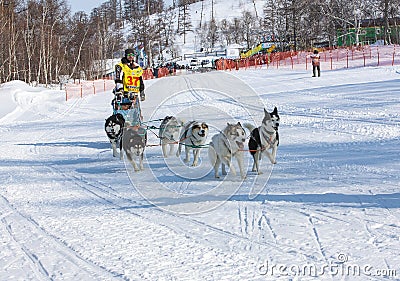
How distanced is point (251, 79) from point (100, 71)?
24808mm

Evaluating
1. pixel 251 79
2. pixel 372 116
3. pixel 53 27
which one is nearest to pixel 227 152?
pixel 372 116

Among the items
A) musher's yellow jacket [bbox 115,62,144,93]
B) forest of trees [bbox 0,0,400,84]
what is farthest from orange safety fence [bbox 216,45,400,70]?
musher's yellow jacket [bbox 115,62,144,93]

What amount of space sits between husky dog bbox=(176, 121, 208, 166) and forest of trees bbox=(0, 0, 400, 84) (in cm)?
2479

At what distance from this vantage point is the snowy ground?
359cm

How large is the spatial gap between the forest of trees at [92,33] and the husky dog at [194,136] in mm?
24789

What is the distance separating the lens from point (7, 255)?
13.1 feet

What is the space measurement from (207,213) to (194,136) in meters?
2.18

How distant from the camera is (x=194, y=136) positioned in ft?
22.6

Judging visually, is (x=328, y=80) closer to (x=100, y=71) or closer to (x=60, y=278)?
(x=60, y=278)

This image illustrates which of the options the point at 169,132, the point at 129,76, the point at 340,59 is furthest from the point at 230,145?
the point at 340,59

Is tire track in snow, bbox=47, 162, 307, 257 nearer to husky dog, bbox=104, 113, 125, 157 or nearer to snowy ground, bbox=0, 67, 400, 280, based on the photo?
snowy ground, bbox=0, 67, 400, 280

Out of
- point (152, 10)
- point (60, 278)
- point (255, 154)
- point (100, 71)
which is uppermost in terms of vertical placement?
point (152, 10)

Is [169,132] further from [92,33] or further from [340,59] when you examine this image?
[92,33]

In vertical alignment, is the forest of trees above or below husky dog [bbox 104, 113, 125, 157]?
above
